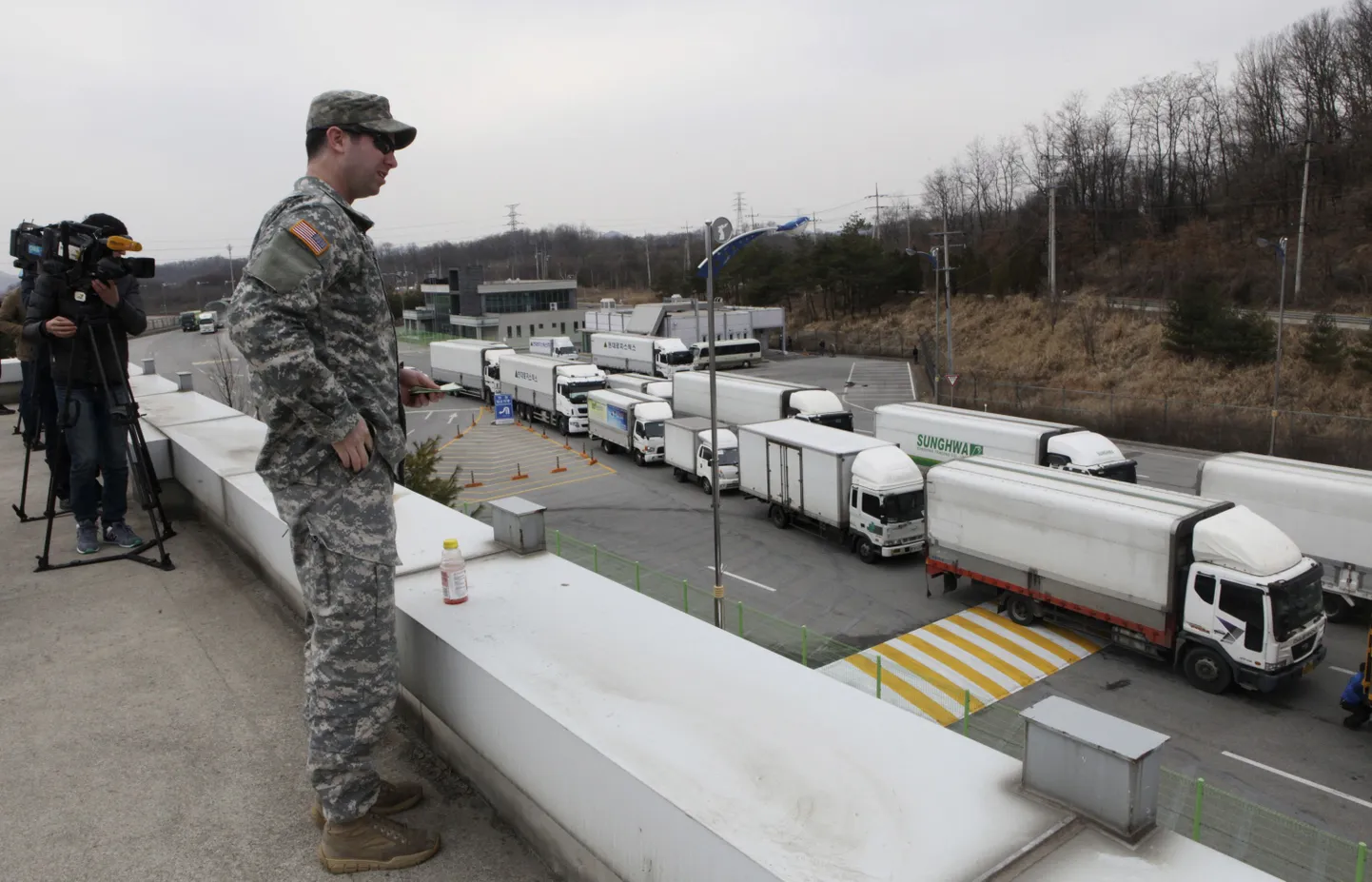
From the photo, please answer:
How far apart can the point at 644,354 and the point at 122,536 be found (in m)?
53.5

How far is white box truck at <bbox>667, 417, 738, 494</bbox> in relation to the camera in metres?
31.8

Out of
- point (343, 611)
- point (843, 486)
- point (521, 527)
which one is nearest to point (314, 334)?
point (343, 611)

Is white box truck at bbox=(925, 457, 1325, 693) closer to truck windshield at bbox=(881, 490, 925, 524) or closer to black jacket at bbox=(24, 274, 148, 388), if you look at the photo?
truck windshield at bbox=(881, 490, 925, 524)

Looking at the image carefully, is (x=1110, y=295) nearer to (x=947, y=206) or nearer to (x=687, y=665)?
(x=947, y=206)

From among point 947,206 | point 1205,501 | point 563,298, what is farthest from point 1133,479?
point 947,206

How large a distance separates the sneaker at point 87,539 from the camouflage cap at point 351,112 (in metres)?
5.76

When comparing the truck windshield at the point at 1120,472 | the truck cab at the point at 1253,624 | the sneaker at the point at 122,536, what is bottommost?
the truck cab at the point at 1253,624

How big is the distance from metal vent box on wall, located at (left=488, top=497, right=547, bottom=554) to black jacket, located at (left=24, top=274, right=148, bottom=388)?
377cm

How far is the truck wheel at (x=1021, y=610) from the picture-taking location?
19.3 metres

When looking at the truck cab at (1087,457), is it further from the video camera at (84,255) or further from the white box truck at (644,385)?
the video camera at (84,255)

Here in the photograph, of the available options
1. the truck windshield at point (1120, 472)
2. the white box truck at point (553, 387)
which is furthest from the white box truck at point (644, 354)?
the truck windshield at point (1120, 472)

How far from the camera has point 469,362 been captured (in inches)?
2265

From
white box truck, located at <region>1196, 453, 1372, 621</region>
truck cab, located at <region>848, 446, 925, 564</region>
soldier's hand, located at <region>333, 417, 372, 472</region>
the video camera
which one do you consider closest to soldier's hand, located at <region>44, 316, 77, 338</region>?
the video camera

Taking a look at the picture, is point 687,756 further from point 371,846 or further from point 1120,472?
point 1120,472
